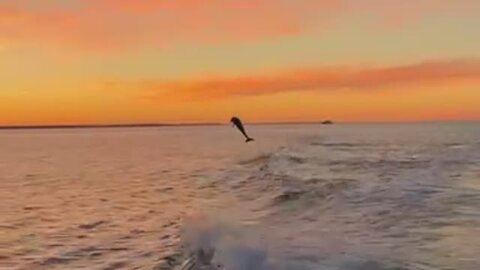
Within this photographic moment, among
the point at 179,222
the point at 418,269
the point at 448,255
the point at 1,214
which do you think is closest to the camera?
the point at 418,269

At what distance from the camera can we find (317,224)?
14.9 meters

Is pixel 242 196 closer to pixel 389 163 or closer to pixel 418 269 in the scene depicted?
pixel 418 269

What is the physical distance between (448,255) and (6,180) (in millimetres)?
27677

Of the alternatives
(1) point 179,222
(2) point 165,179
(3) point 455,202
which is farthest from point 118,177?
(3) point 455,202

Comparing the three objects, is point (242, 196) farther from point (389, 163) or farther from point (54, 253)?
point (389, 163)

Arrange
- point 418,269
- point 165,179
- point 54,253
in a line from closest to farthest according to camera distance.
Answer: point 418,269 → point 54,253 → point 165,179

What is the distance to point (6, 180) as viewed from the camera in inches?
1350

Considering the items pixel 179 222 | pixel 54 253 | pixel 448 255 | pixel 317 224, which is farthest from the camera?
pixel 179 222

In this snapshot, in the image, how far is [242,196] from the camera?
70.2 ft

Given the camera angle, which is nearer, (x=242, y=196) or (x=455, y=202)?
(x=455, y=202)

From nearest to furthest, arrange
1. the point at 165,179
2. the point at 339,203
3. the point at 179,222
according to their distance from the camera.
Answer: the point at 179,222
the point at 339,203
the point at 165,179

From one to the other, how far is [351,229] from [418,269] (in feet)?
13.2

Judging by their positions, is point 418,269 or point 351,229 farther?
point 351,229

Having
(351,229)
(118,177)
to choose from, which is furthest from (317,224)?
(118,177)
